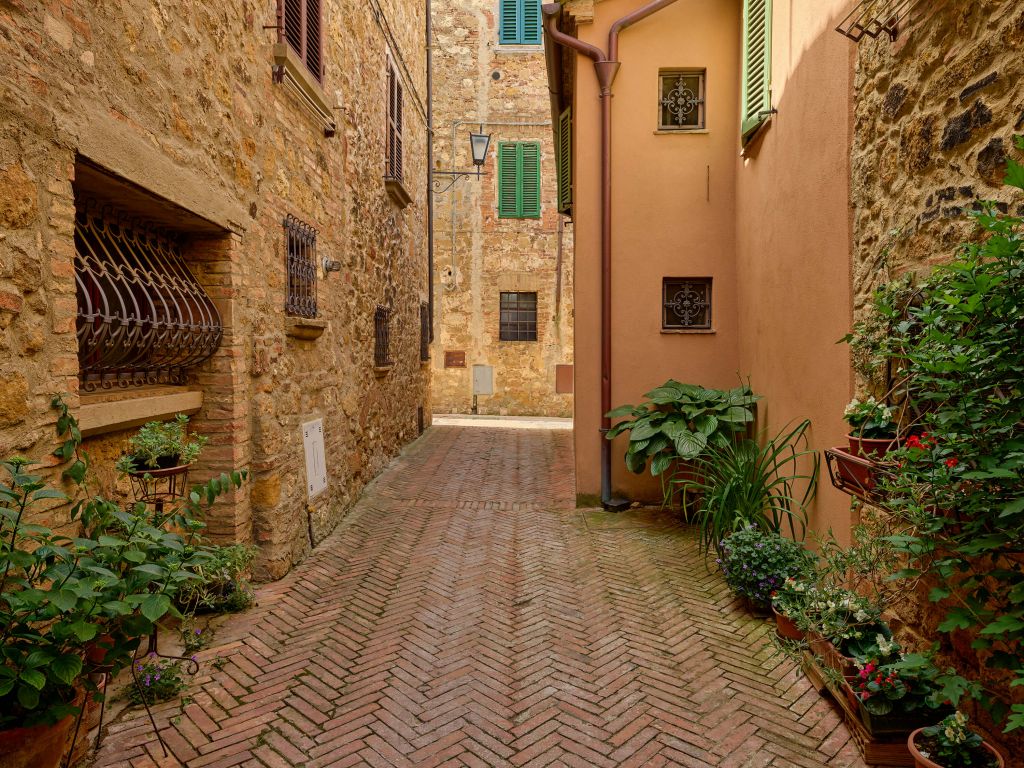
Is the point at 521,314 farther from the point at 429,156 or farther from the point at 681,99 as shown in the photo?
the point at 681,99

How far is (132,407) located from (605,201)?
15.4ft

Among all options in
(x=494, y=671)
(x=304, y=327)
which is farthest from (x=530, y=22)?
(x=494, y=671)

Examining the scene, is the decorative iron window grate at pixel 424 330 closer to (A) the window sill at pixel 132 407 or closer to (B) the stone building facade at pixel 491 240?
(B) the stone building facade at pixel 491 240

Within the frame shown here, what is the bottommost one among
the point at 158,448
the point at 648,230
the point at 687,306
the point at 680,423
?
the point at 680,423

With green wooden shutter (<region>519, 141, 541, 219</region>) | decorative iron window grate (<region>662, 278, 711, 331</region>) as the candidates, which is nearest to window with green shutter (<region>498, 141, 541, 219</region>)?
green wooden shutter (<region>519, 141, 541, 219</region>)

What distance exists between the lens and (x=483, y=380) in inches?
623

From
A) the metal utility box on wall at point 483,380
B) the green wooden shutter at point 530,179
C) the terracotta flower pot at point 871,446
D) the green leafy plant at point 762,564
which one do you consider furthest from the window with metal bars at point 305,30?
the metal utility box on wall at point 483,380

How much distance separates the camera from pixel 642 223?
21.2 feet

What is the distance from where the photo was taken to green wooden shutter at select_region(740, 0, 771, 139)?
5168mm

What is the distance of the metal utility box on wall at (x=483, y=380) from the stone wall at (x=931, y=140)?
12615mm

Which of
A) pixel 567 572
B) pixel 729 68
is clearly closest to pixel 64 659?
pixel 567 572

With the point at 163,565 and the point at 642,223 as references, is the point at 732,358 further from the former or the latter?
the point at 163,565

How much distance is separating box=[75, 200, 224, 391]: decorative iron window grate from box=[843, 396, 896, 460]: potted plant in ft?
10.9

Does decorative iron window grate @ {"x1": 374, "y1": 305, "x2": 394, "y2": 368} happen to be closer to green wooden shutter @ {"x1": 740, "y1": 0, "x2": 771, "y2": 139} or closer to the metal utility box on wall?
green wooden shutter @ {"x1": 740, "y1": 0, "x2": 771, "y2": 139}
